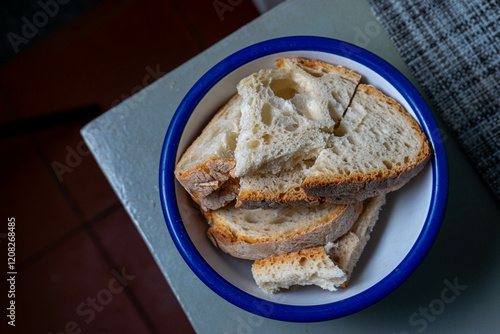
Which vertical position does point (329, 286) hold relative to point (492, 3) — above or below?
below

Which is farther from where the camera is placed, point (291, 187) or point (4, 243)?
point (4, 243)

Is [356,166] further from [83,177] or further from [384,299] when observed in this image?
[83,177]

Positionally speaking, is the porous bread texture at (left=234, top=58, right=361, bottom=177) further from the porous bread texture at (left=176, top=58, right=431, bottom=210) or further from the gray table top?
the gray table top

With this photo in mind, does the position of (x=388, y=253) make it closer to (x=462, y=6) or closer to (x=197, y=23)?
(x=462, y=6)

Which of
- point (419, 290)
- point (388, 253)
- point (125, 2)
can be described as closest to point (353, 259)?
point (388, 253)

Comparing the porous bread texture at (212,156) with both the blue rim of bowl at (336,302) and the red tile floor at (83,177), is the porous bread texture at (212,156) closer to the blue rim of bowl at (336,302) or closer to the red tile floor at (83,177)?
the blue rim of bowl at (336,302)

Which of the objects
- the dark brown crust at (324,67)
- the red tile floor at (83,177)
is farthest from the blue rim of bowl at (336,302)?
the red tile floor at (83,177)

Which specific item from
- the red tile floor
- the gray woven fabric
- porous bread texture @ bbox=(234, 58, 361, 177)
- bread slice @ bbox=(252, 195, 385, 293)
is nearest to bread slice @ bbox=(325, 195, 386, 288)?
bread slice @ bbox=(252, 195, 385, 293)
